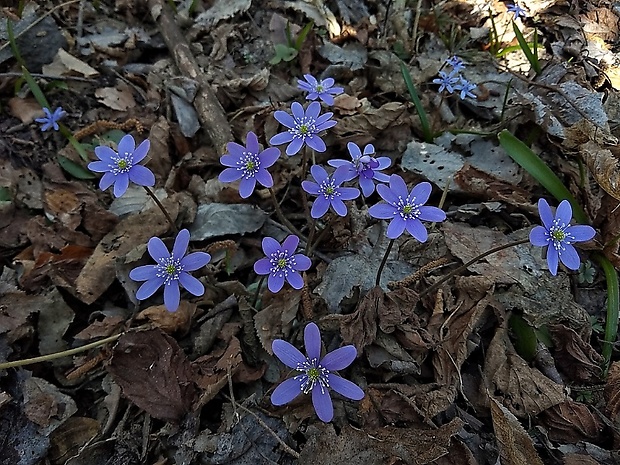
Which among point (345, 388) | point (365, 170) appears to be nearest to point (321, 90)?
point (365, 170)

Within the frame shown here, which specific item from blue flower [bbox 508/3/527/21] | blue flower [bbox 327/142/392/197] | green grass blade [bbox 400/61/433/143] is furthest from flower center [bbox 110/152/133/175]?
blue flower [bbox 508/3/527/21]

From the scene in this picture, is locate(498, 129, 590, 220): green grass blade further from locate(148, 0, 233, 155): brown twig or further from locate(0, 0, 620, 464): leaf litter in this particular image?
locate(148, 0, 233, 155): brown twig

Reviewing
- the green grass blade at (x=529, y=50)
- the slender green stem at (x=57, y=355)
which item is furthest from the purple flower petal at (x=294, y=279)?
the green grass blade at (x=529, y=50)

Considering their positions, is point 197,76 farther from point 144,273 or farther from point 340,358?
point 340,358

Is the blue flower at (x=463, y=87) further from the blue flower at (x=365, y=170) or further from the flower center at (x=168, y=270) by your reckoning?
the flower center at (x=168, y=270)

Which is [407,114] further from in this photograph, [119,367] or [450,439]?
[119,367]

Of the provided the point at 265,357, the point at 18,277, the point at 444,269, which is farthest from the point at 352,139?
the point at 18,277

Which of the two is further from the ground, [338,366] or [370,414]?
[338,366]
